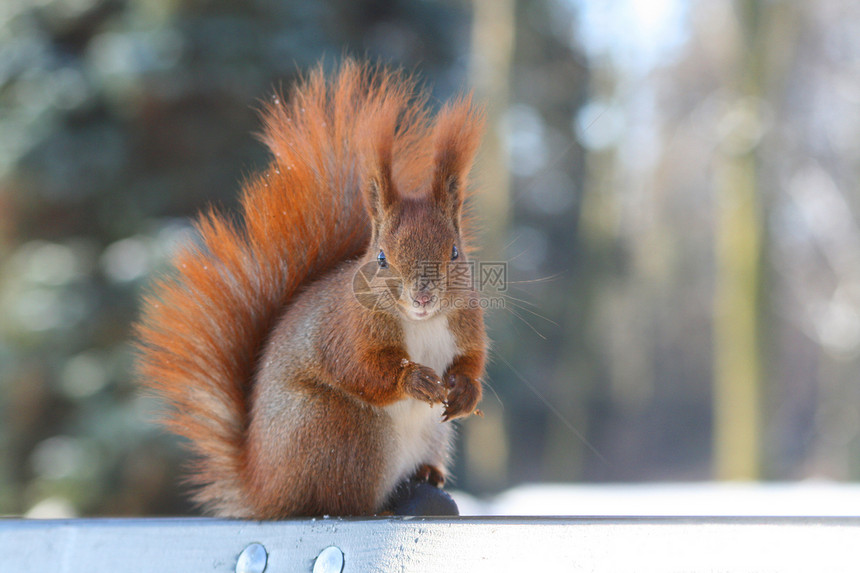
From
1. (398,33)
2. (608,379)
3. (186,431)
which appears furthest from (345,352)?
(608,379)

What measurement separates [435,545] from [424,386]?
15 cm

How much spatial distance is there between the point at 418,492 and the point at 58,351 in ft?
8.78

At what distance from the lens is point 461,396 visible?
2.64 ft

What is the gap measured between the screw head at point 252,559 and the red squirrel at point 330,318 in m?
0.10

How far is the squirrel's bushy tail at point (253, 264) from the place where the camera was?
95 centimetres

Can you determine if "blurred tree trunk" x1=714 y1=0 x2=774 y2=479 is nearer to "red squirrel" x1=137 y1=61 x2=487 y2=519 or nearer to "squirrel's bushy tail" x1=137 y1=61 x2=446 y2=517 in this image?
"red squirrel" x1=137 y1=61 x2=487 y2=519

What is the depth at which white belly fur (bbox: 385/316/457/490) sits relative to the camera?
881 mm

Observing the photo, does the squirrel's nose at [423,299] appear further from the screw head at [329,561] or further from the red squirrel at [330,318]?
the screw head at [329,561]

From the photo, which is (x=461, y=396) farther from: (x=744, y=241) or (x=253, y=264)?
(x=744, y=241)

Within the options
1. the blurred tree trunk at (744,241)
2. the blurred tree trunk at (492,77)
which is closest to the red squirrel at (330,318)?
the blurred tree trunk at (744,241)

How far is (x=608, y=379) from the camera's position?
901cm

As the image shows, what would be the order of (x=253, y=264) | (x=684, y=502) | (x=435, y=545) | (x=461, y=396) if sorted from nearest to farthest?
1. (x=435, y=545)
2. (x=461, y=396)
3. (x=253, y=264)
4. (x=684, y=502)

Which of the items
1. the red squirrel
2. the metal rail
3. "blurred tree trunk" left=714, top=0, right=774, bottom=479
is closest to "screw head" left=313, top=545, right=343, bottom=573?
the metal rail

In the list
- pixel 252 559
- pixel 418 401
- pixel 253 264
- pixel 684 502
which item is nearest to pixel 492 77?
pixel 684 502
